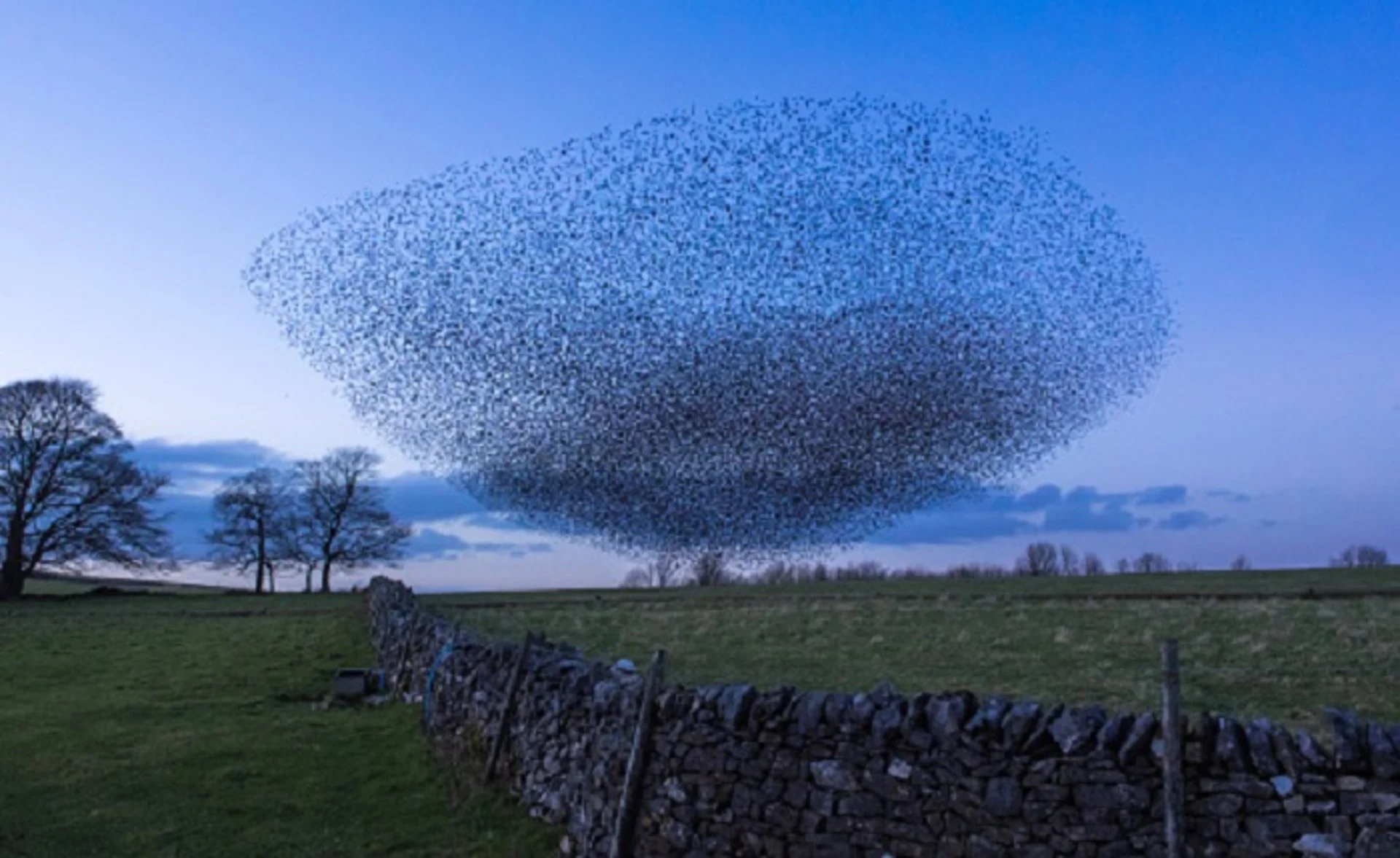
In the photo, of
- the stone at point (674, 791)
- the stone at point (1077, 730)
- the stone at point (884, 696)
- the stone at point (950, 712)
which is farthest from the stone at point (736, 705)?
the stone at point (1077, 730)

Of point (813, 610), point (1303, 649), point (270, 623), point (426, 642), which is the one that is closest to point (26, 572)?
point (270, 623)

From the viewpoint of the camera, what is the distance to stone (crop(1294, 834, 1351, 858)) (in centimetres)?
606

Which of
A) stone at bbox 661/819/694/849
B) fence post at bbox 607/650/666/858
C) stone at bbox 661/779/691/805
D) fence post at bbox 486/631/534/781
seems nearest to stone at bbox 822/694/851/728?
stone at bbox 661/779/691/805

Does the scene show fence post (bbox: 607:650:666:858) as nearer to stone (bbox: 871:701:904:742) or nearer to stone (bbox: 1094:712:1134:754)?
stone (bbox: 871:701:904:742)

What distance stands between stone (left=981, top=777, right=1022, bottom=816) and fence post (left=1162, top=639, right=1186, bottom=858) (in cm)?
86

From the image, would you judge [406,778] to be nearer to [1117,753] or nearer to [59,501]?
[1117,753]

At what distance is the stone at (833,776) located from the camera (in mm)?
7824

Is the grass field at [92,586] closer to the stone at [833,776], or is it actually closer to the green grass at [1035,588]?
the green grass at [1035,588]

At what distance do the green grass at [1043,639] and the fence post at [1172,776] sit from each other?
5.50 metres

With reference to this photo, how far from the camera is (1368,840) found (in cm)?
602

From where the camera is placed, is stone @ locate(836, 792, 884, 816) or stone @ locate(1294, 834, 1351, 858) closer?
stone @ locate(1294, 834, 1351, 858)

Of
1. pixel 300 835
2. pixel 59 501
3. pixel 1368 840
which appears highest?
pixel 59 501

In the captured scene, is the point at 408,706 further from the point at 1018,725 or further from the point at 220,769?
the point at 1018,725

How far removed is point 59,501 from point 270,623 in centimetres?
2670
